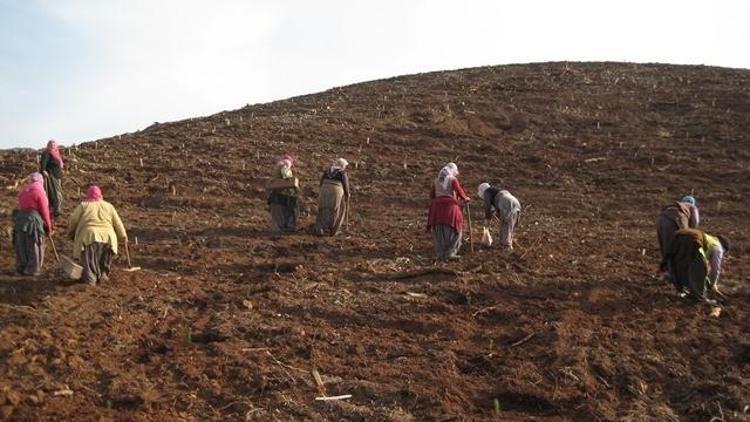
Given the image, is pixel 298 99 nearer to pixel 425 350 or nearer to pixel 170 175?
pixel 170 175

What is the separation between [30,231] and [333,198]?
4397 mm

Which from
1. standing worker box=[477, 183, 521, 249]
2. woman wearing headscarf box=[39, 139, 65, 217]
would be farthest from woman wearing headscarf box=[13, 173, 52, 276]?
standing worker box=[477, 183, 521, 249]

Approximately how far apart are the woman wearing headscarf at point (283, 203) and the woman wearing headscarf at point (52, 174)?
3620 millimetres

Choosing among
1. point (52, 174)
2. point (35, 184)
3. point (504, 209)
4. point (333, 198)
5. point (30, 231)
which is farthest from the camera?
point (52, 174)

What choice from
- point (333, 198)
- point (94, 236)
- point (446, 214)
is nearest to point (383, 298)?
point (446, 214)

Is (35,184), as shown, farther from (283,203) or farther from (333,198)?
(333,198)

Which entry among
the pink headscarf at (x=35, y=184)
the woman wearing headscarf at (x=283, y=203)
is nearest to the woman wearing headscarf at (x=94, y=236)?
the pink headscarf at (x=35, y=184)

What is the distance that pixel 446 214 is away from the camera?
10.6m

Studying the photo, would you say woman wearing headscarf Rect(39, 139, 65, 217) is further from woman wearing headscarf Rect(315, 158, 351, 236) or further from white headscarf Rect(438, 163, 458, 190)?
white headscarf Rect(438, 163, 458, 190)

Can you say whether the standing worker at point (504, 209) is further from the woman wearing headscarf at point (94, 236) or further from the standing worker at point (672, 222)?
A: the woman wearing headscarf at point (94, 236)

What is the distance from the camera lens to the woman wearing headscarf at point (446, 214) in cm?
1066

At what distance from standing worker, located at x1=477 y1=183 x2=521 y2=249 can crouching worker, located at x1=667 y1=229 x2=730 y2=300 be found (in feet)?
8.28

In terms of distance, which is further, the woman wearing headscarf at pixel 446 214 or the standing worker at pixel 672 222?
the woman wearing headscarf at pixel 446 214

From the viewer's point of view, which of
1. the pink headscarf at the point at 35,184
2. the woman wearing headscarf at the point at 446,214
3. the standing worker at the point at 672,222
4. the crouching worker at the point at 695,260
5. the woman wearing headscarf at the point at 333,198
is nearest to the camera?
the crouching worker at the point at 695,260
